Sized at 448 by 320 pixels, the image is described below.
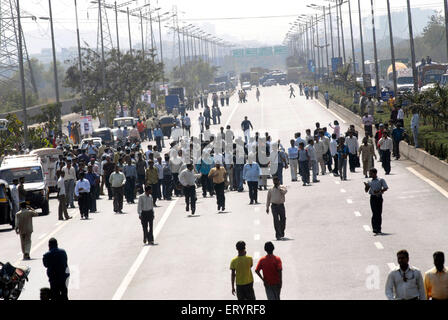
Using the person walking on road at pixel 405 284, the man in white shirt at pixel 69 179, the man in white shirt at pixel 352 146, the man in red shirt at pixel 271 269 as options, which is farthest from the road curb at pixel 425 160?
the person walking on road at pixel 405 284

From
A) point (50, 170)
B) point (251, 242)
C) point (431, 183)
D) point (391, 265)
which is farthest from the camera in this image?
point (50, 170)

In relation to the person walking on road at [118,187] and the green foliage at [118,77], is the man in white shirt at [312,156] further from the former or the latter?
the green foliage at [118,77]

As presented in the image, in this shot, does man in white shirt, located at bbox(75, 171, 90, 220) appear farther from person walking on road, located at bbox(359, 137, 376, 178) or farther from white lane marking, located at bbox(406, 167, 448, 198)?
white lane marking, located at bbox(406, 167, 448, 198)

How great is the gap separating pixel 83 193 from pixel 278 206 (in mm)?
9801

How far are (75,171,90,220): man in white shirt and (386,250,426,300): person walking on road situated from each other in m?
19.3

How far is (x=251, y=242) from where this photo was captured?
76.0ft

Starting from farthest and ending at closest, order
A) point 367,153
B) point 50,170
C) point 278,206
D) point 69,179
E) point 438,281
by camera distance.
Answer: point 50,170 → point 367,153 → point 69,179 → point 278,206 → point 438,281

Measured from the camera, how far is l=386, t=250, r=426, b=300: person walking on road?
12.6 metres

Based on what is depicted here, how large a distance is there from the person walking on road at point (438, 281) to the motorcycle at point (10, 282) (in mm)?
7913

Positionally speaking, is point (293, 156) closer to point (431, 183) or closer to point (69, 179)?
point (431, 183)

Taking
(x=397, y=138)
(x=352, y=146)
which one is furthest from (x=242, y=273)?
(x=397, y=138)

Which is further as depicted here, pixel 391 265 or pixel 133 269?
pixel 133 269

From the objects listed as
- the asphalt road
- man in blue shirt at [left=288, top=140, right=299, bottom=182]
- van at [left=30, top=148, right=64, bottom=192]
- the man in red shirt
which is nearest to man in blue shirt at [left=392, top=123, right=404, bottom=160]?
the asphalt road
